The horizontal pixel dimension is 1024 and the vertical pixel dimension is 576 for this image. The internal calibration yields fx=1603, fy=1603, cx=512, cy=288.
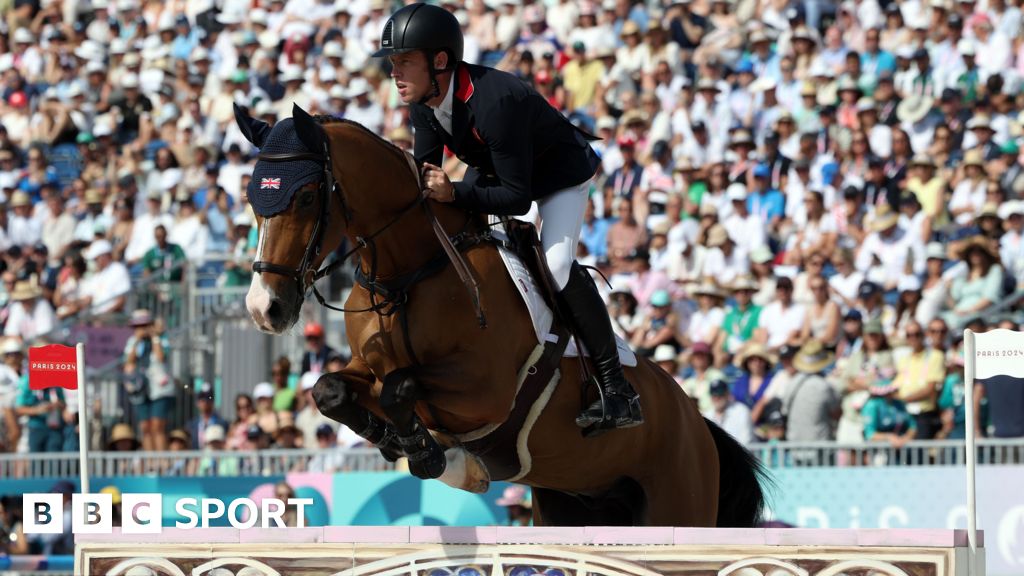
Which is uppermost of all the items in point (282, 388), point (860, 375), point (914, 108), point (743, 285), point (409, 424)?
point (914, 108)

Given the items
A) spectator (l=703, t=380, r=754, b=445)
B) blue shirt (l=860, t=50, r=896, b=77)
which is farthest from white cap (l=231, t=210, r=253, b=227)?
blue shirt (l=860, t=50, r=896, b=77)

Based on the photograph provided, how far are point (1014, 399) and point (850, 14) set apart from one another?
18.9ft

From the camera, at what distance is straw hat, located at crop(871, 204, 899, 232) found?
525 inches

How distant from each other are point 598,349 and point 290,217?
171 centimetres

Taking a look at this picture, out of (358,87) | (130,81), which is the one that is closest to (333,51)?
(358,87)

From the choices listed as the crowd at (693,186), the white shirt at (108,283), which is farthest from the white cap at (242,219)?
the white shirt at (108,283)

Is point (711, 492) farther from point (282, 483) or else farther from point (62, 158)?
point (62, 158)

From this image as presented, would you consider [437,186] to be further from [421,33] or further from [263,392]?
[263,392]

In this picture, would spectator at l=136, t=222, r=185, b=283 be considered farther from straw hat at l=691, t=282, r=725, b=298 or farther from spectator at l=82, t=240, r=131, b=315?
straw hat at l=691, t=282, r=725, b=298

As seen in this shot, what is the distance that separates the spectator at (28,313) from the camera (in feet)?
52.6

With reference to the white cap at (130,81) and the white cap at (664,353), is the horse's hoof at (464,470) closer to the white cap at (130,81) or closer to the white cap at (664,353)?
the white cap at (664,353)

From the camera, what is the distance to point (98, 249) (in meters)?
16.8

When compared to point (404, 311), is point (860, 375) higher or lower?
higher

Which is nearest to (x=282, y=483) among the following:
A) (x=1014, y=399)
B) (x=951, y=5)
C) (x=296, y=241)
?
(x=1014, y=399)
